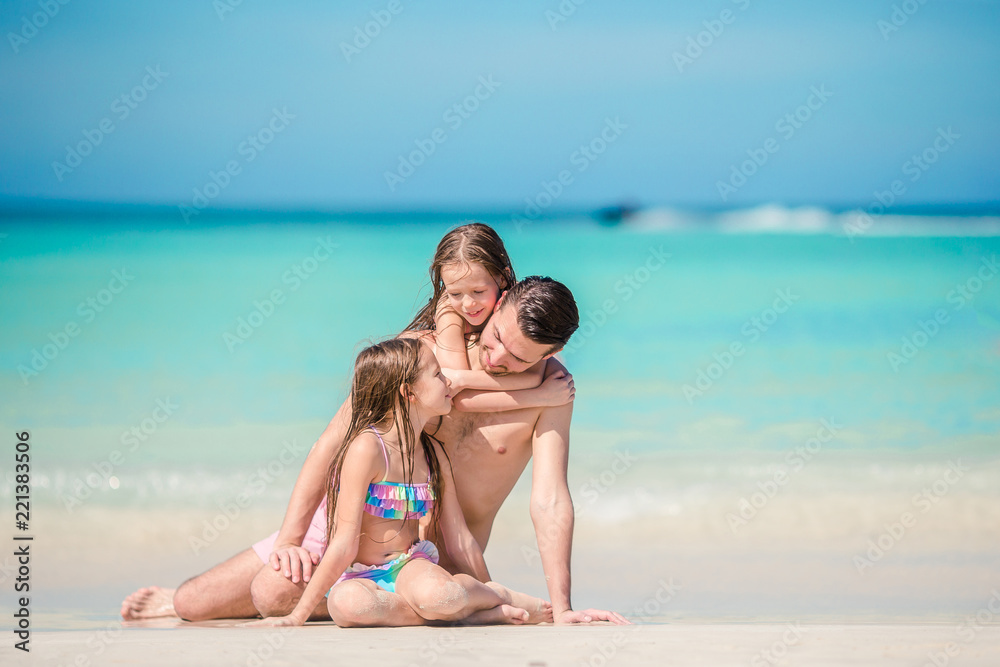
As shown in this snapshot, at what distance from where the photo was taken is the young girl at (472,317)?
376cm

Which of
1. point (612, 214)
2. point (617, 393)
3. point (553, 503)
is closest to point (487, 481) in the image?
point (553, 503)

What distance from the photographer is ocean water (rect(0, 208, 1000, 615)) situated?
18.7 ft

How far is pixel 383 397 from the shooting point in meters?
3.49

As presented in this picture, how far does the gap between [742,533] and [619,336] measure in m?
6.23

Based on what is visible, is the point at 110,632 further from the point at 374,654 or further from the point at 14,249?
the point at 14,249

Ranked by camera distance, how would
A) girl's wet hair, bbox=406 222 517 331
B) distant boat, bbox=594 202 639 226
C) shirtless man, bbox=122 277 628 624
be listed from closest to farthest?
shirtless man, bbox=122 277 628 624 < girl's wet hair, bbox=406 222 517 331 < distant boat, bbox=594 202 639 226

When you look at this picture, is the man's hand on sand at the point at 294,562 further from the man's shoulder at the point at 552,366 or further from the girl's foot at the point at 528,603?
the man's shoulder at the point at 552,366

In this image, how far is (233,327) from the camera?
38.4ft

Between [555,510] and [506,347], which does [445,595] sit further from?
[506,347]

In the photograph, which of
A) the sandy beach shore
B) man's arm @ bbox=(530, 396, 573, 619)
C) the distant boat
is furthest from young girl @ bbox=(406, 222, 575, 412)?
the distant boat

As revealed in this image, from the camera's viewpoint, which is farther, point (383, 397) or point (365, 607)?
point (383, 397)

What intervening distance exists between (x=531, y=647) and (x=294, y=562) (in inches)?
43.8

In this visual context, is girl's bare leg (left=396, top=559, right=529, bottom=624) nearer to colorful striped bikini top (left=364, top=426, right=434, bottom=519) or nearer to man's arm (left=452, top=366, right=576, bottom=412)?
colorful striped bikini top (left=364, top=426, right=434, bottom=519)

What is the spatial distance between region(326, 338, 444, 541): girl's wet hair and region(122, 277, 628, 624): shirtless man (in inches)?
5.4
